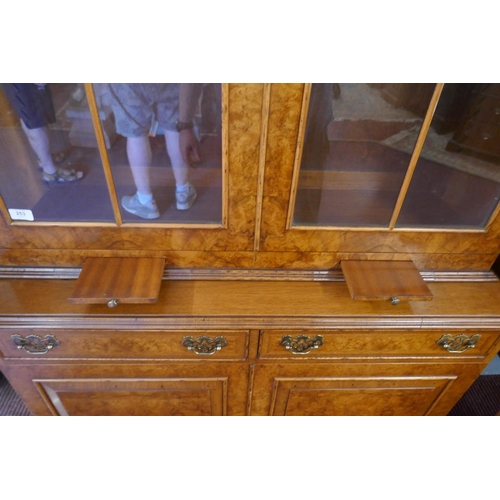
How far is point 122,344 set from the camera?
2.64ft

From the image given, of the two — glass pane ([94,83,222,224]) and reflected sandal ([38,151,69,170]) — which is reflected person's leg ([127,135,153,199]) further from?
reflected sandal ([38,151,69,170])

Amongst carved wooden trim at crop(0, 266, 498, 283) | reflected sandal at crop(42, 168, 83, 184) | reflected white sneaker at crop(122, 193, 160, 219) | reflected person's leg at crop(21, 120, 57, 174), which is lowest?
carved wooden trim at crop(0, 266, 498, 283)

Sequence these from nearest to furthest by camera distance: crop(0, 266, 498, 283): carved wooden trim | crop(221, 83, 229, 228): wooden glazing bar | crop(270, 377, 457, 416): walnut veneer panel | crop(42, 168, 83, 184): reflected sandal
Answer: crop(221, 83, 229, 228): wooden glazing bar
crop(42, 168, 83, 184): reflected sandal
crop(0, 266, 498, 283): carved wooden trim
crop(270, 377, 457, 416): walnut veneer panel

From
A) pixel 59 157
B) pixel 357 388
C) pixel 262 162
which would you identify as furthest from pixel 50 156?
pixel 357 388

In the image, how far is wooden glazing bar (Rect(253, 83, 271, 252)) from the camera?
1.99 feet

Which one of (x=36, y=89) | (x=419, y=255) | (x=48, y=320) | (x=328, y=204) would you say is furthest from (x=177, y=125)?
(x=419, y=255)

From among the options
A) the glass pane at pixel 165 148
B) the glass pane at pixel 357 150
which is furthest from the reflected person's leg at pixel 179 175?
the glass pane at pixel 357 150

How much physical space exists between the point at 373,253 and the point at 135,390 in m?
0.66

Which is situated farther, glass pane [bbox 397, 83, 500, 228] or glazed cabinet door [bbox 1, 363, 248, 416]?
glazed cabinet door [bbox 1, 363, 248, 416]

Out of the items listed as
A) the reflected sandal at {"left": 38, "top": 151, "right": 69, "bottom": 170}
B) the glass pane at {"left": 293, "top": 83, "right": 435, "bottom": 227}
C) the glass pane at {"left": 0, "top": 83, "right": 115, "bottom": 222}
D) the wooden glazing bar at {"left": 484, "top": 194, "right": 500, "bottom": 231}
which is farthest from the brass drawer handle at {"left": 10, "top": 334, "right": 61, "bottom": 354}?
the wooden glazing bar at {"left": 484, "top": 194, "right": 500, "bottom": 231}

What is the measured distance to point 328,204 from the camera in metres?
0.76

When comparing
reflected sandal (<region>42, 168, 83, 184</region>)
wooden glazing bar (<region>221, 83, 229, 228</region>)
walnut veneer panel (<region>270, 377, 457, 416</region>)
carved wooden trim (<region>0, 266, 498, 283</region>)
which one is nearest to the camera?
wooden glazing bar (<region>221, 83, 229, 228</region>)

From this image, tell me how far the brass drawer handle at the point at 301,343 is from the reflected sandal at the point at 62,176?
1.76 feet

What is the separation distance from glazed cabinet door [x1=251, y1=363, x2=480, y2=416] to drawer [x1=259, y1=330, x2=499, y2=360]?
4cm
